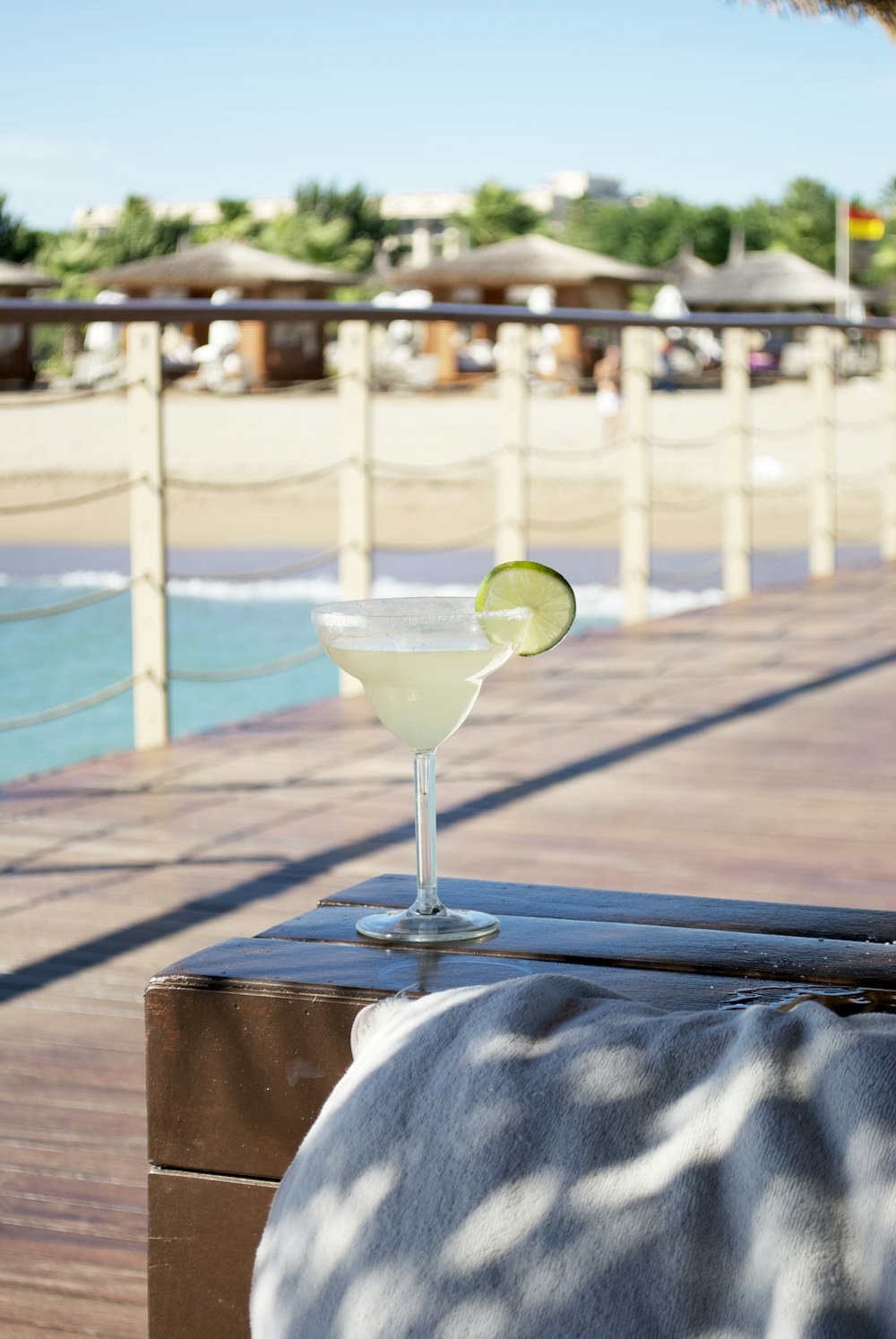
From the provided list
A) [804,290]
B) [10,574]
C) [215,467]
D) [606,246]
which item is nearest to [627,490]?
[10,574]

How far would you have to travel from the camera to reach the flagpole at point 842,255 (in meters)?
36.4

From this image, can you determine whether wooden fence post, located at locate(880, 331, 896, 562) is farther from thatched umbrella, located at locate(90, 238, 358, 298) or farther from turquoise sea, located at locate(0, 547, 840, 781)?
thatched umbrella, located at locate(90, 238, 358, 298)

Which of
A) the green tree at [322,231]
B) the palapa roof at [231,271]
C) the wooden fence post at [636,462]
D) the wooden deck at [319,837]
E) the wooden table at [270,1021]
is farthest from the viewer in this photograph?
the green tree at [322,231]

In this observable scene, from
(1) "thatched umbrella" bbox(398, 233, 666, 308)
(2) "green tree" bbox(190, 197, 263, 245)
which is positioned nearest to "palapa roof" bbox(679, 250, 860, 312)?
(1) "thatched umbrella" bbox(398, 233, 666, 308)

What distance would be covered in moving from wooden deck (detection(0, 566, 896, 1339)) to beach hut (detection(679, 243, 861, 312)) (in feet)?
111

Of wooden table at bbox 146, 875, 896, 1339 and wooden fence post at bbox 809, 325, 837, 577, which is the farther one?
wooden fence post at bbox 809, 325, 837, 577

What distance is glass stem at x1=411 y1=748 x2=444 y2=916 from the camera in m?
0.98

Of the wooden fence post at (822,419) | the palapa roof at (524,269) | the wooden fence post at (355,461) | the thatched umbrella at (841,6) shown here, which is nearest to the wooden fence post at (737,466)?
the wooden fence post at (822,419)

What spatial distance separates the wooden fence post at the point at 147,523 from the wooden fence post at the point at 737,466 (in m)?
2.57

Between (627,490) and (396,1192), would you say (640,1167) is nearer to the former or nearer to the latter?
(396,1192)

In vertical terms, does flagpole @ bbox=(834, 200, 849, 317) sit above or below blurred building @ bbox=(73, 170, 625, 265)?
below

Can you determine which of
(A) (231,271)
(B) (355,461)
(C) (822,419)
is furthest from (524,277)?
(B) (355,461)

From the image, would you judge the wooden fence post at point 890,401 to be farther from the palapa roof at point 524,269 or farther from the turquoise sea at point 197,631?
the palapa roof at point 524,269

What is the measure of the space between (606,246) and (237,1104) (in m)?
66.5
